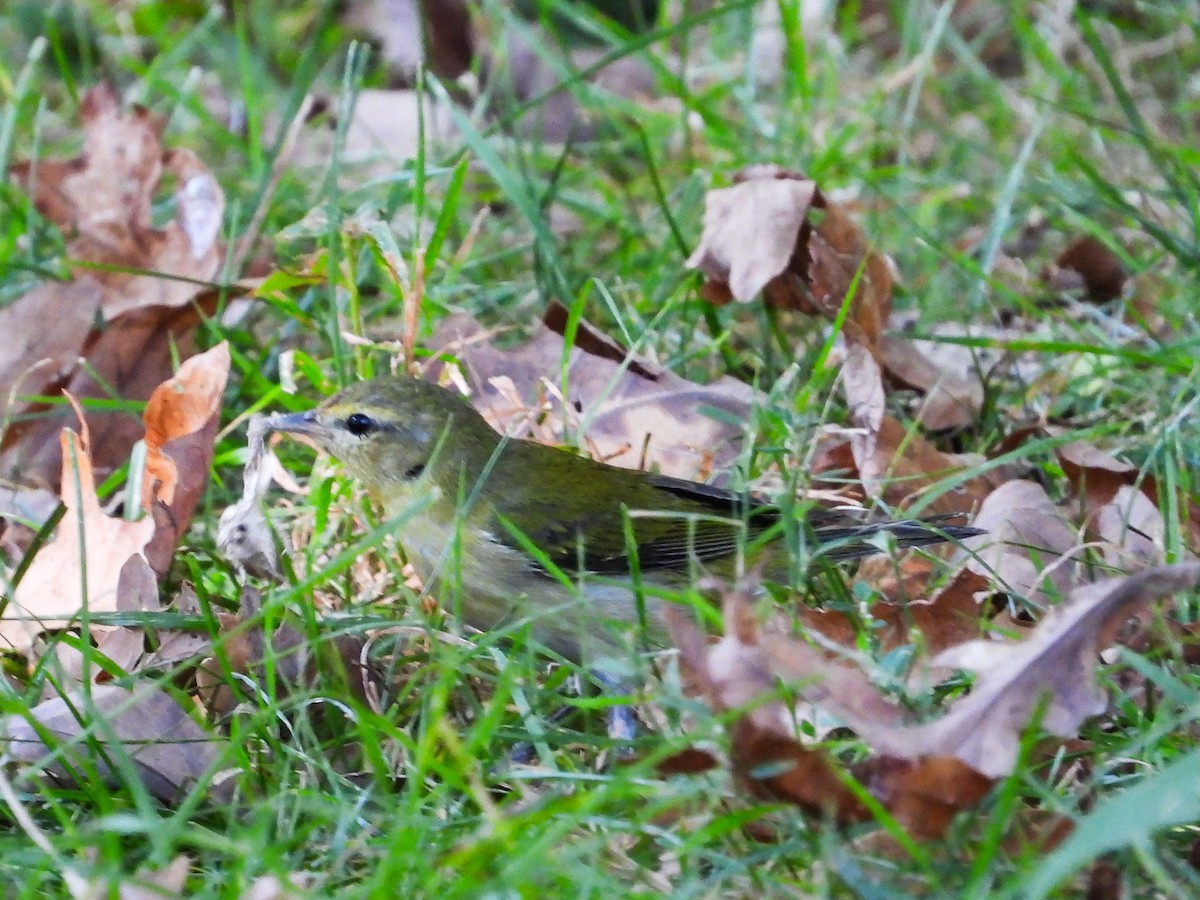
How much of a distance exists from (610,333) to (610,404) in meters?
0.61

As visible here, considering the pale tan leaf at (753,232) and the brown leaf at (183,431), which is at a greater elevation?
the pale tan leaf at (753,232)

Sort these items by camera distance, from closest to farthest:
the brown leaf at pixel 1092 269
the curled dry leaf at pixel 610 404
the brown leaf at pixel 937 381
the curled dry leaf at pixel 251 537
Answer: the curled dry leaf at pixel 251 537
the curled dry leaf at pixel 610 404
the brown leaf at pixel 937 381
the brown leaf at pixel 1092 269

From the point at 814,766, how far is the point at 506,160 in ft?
12.2

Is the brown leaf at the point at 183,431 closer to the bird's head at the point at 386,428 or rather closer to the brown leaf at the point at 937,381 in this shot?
the bird's head at the point at 386,428

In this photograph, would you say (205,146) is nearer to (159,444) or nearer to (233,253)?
(233,253)

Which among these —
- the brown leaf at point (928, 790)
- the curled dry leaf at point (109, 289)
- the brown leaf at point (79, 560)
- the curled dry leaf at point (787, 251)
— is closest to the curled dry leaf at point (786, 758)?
the brown leaf at point (928, 790)

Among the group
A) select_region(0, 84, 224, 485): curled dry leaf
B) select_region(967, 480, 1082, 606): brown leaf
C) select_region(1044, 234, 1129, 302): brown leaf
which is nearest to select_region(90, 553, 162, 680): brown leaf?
select_region(0, 84, 224, 485): curled dry leaf

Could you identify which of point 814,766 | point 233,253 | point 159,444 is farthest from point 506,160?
point 814,766

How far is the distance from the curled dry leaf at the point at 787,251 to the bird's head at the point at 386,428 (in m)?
0.94

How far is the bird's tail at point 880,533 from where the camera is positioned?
347 centimetres

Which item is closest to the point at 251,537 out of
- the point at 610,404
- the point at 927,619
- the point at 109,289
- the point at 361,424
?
the point at 361,424

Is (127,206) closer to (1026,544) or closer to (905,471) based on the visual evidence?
(905,471)

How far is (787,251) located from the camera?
173 inches

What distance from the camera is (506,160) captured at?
5676 millimetres
